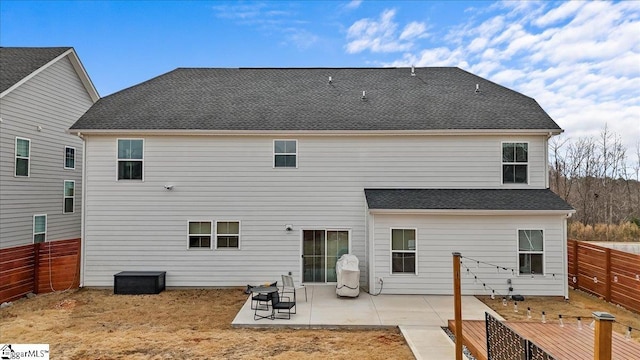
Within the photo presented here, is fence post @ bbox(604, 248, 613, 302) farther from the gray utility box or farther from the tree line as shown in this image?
the tree line

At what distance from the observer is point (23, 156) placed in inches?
492

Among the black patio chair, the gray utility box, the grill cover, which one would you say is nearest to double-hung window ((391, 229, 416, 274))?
the grill cover

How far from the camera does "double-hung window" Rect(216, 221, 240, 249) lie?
11.2 metres

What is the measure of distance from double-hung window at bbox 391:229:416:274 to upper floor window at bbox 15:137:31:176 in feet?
43.4

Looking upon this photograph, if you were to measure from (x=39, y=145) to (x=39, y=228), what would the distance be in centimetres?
317

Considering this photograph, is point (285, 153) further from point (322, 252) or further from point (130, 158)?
point (130, 158)

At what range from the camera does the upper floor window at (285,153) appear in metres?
11.2

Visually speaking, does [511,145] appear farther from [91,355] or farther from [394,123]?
[91,355]

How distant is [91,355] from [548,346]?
788 centimetres

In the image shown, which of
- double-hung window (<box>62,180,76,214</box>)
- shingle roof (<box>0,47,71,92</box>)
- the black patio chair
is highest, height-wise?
shingle roof (<box>0,47,71,92</box>)

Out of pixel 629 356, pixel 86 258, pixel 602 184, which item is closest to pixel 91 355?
pixel 86 258

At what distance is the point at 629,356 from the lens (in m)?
5.00

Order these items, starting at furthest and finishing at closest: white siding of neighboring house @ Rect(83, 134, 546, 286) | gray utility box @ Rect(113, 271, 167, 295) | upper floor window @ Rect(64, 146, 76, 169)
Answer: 1. upper floor window @ Rect(64, 146, 76, 169)
2. white siding of neighboring house @ Rect(83, 134, 546, 286)
3. gray utility box @ Rect(113, 271, 167, 295)

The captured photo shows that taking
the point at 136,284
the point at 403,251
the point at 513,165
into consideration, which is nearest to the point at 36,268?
the point at 136,284
